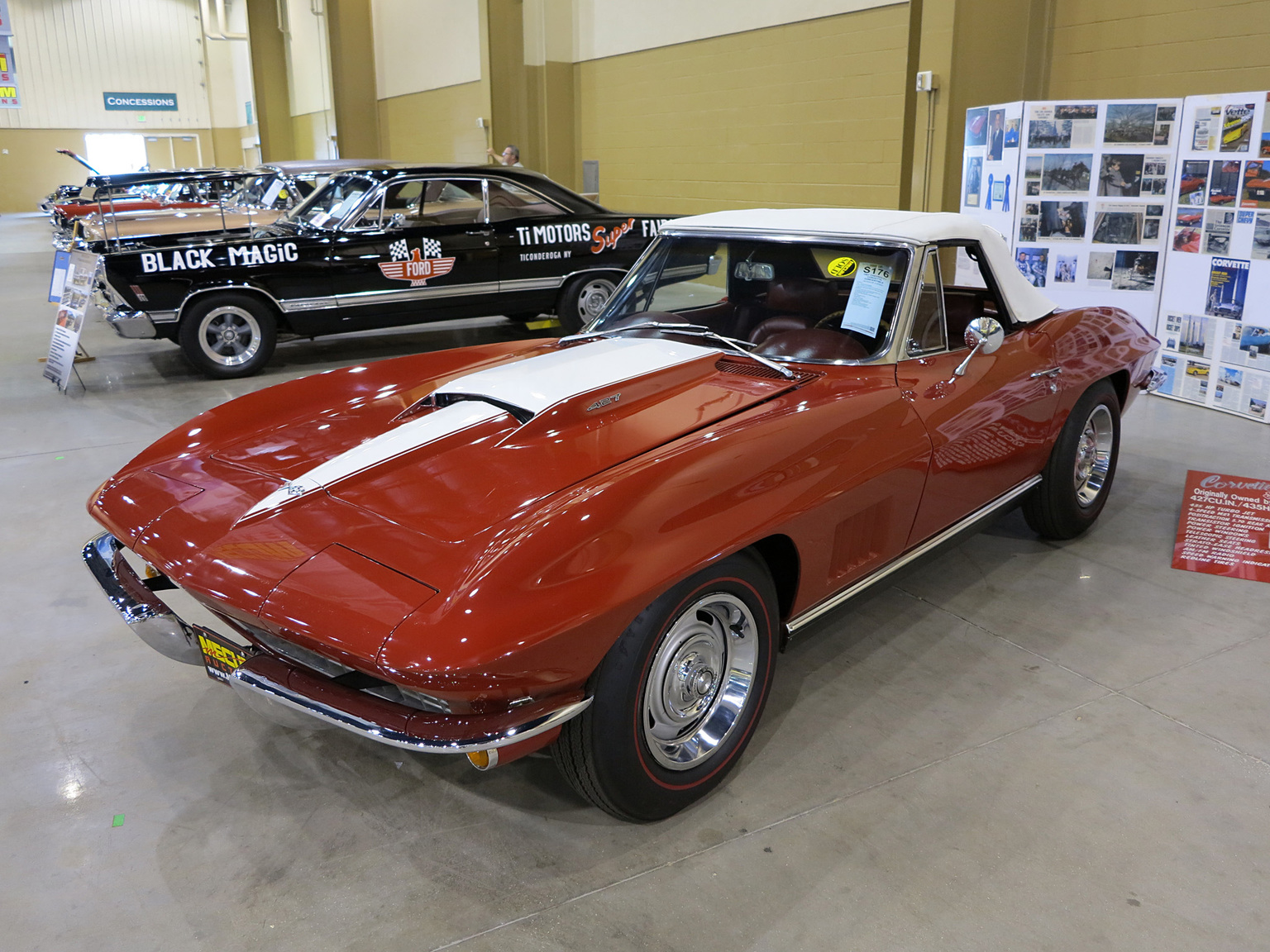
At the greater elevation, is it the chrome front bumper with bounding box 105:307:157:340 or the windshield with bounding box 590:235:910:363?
the windshield with bounding box 590:235:910:363

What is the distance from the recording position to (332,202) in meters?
7.91

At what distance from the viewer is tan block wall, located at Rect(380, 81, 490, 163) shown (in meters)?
16.0

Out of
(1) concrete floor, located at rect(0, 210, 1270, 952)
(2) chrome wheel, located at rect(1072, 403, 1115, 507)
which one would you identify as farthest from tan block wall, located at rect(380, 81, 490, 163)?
(1) concrete floor, located at rect(0, 210, 1270, 952)

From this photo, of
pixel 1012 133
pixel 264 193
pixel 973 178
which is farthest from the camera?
pixel 264 193

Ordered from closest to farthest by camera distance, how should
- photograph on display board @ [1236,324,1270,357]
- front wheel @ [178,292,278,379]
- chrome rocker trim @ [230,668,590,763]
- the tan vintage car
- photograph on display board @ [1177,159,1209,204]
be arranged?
chrome rocker trim @ [230,668,590,763]
photograph on display board @ [1236,324,1270,357]
photograph on display board @ [1177,159,1209,204]
front wheel @ [178,292,278,379]
the tan vintage car

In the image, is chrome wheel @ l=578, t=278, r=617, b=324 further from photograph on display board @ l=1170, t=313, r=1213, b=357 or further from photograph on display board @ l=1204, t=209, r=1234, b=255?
photograph on display board @ l=1204, t=209, r=1234, b=255

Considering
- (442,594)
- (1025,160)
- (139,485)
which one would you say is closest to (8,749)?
(139,485)

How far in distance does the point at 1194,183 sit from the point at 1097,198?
645mm

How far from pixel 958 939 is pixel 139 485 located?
2414 mm

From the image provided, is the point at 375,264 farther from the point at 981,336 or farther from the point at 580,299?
the point at 981,336

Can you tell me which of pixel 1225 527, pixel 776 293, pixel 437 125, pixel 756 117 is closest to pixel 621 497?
pixel 776 293

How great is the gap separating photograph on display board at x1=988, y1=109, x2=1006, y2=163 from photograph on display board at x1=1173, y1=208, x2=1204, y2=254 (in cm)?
137

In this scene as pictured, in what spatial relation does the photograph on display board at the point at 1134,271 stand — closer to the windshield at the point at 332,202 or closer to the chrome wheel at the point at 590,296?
the chrome wheel at the point at 590,296

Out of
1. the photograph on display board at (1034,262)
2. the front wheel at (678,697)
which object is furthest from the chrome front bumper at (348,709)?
the photograph on display board at (1034,262)
